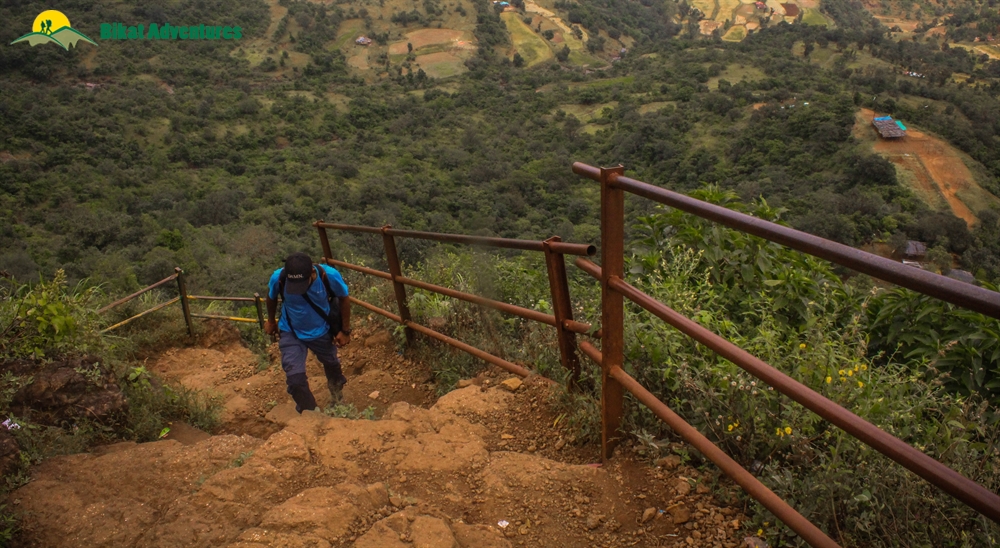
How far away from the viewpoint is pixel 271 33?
5875 cm

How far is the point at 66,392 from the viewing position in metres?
3.02

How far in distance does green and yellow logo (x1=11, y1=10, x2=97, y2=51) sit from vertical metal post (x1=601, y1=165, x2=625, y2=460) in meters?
53.8

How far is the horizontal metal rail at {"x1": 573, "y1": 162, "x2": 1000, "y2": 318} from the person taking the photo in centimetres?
94

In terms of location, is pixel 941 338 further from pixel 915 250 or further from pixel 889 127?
pixel 889 127

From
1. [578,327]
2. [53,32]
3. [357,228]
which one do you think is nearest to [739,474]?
[578,327]

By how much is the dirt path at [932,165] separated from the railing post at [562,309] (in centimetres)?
2943

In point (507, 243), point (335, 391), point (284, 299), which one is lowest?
point (335, 391)

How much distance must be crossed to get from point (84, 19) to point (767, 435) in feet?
203

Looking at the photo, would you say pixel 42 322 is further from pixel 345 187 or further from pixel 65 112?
pixel 65 112

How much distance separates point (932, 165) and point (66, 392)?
3639cm

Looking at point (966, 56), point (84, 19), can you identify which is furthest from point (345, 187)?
point (966, 56)

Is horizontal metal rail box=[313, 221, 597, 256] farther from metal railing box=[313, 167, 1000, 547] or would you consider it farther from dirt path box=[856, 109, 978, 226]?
dirt path box=[856, 109, 978, 226]

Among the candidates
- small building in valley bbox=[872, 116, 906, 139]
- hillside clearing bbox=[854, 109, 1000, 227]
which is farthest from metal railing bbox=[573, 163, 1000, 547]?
small building in valley bbox=[872, 116, 906, 139]

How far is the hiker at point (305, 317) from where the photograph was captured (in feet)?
11.7
